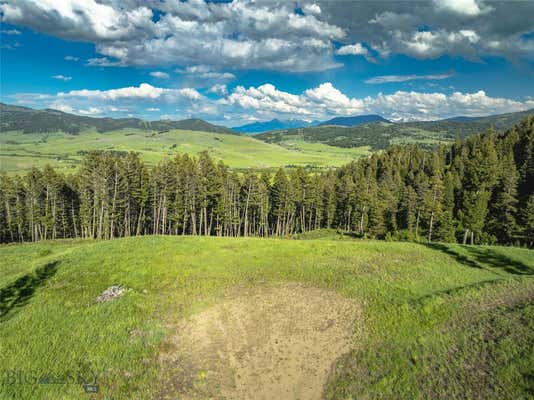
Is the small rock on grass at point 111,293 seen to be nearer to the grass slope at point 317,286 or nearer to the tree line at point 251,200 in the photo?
the grass slope at point 317,286

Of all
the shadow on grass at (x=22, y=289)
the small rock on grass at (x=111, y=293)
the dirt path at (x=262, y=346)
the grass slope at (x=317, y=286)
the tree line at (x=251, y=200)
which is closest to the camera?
the grass slope at (x=317, y=286)

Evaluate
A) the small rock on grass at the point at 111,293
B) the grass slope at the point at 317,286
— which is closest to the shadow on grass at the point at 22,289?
the grass slope at the point at 317,286

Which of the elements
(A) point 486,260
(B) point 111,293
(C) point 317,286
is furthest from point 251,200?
(B) point 111,293

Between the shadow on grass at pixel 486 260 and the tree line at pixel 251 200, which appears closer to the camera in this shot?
the shadow on grass at pixel 486 260

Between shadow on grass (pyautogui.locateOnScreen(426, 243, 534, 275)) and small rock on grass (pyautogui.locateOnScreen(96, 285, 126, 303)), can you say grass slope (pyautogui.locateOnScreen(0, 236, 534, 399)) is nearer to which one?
shadow on grass (pyautogui.locateOnScreen(426, 243, 534, 275))

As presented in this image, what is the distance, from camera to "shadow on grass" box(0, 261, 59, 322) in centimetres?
2034

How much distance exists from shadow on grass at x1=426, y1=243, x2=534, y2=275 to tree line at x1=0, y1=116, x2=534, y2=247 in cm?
2203

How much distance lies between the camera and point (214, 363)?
48.4ft

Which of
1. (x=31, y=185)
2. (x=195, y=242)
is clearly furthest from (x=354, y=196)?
(x=31, y=185)

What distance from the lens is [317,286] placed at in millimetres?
22828

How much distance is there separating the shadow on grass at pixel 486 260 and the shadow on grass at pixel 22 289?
115 ft

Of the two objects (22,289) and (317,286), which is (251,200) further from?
(22,289)

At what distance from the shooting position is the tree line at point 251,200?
55938 millimetres

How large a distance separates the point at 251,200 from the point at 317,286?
150 ft
